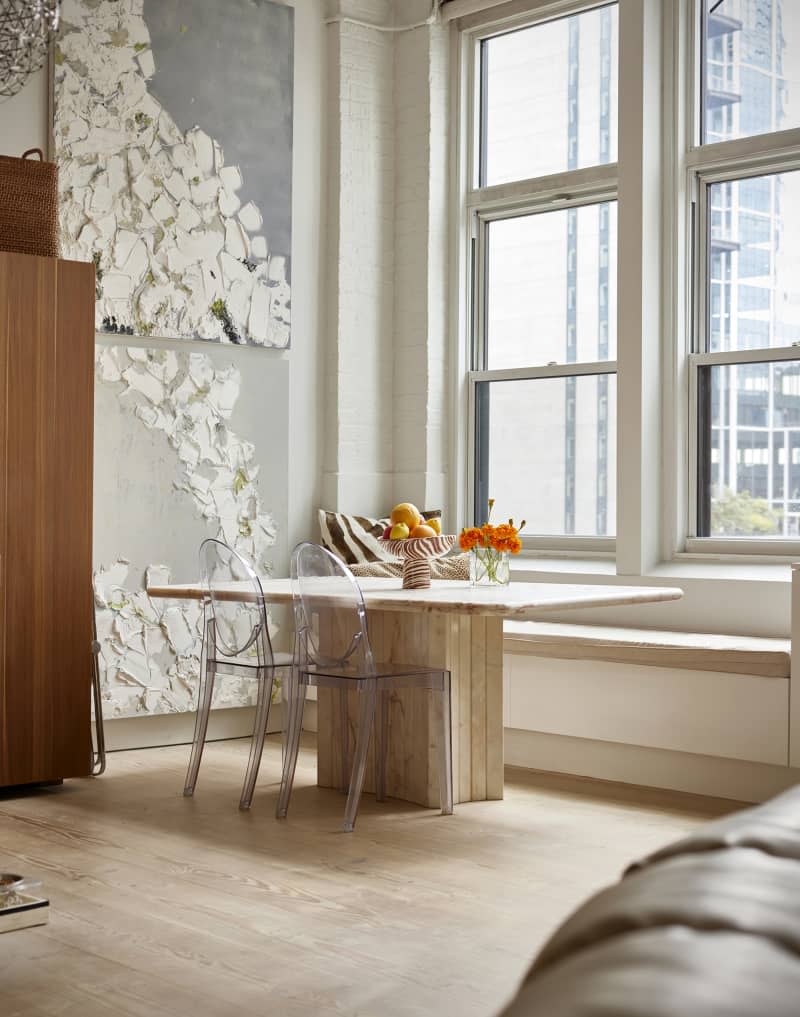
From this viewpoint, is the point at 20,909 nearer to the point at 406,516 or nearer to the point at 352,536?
the point at 406,516

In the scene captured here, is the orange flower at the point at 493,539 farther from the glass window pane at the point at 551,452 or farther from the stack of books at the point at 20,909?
the stack of books at the point at 20,909

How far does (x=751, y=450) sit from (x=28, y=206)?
9.29 feet

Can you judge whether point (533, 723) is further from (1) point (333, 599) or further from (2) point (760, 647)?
(1) point (333, 599)

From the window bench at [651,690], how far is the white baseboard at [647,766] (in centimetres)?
1

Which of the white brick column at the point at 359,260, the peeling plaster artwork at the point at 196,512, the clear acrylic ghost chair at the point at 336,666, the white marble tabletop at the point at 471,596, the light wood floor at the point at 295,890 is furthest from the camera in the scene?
the white brick column at the point at 359,260

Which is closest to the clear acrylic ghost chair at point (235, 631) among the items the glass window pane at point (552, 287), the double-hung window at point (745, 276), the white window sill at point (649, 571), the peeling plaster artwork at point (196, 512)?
the peeling plaster artwork at point (196, 512)

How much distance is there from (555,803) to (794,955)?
3762mm

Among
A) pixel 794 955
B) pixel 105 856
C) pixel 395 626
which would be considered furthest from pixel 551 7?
pixel 794 955

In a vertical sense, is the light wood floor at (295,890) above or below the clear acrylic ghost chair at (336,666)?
below

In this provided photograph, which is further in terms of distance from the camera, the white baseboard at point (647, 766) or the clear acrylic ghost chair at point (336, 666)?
the white baseboard at point (647, 766)

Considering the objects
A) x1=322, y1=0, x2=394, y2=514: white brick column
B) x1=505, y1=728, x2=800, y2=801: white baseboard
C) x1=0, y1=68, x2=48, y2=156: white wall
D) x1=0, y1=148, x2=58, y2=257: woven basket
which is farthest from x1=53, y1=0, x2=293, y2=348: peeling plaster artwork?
x1=505, y1=728, x2=800, y2=801: white baseboard

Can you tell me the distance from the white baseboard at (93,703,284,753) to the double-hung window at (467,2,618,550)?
1.42 metres

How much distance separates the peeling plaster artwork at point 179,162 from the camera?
189 inches

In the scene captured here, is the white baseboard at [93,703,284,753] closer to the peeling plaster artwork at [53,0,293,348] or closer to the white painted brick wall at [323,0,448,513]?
the white painted brick wall at [323,0,448,513]
